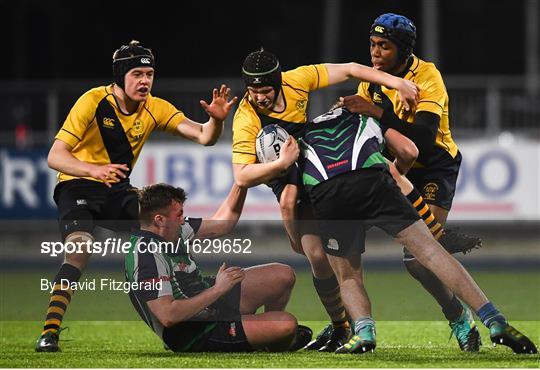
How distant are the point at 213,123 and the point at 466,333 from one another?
87.0 inches

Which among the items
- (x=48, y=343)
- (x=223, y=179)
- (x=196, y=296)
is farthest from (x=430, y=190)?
(x=223, y=179)

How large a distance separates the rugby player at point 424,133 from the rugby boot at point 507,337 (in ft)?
2.60

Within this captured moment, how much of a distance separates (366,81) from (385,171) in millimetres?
889

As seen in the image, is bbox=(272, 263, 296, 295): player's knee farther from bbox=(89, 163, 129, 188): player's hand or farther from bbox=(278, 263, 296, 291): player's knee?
bbox=(89, 163, 129, 188): player's hand

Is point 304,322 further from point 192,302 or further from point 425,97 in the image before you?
point 192,302

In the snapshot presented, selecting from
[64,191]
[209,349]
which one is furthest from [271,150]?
[64,191]

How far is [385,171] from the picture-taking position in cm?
772

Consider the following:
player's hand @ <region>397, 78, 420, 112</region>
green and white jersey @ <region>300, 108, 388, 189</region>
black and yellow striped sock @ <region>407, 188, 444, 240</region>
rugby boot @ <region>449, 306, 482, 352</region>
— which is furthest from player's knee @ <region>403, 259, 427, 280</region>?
player's hand @ <region>397, 78, 420, 112</region>

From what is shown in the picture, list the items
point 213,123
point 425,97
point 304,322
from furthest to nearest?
point 304,322
point 213,123
point 425,97

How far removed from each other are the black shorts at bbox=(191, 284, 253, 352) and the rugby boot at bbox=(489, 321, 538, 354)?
1.55m

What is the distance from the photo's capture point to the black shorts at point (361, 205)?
25.0ft

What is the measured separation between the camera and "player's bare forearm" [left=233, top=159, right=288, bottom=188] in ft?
24.8

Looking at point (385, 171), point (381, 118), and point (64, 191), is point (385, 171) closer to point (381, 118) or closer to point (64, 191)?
point (381, 118)

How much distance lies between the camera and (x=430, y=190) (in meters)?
8.71
